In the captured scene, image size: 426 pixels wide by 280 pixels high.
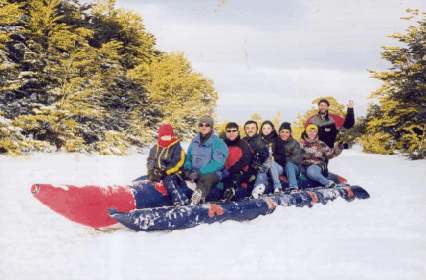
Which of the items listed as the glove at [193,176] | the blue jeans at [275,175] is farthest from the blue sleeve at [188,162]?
the blue jeans at [275,175]

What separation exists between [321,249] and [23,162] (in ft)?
30.6

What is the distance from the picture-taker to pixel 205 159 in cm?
661

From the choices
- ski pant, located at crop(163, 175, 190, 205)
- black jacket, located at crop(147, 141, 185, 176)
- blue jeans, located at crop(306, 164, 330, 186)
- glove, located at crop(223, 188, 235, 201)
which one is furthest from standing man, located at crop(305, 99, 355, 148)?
ski pant, located at crop(163, 175, 190, 205)

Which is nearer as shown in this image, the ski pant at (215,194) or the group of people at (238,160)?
the group of people at (238,160)

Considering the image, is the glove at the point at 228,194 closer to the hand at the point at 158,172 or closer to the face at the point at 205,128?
the face at the point at 205,128

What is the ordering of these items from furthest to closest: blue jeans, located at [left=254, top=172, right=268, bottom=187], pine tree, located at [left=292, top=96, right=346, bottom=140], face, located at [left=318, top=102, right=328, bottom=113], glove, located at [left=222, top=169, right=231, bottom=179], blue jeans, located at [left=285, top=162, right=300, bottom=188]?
pine tree, located at [left=292, top=96, right=346, bottom=140] → face, located at [left=318, top=102, right=328, bottom=113] → blue jeans, located at [left=285, top=162, right=300, bottom=188] → blue jeans, located at [left=254, top=172, right=268, bottom=187] → glove, located at [left=222, top=169, right=231, bottom=179]

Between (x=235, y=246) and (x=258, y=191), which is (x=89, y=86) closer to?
(x=258, y=191)

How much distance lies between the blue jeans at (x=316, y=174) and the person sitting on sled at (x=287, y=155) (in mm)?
332

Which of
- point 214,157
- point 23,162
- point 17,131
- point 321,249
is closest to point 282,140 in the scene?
point 214,157

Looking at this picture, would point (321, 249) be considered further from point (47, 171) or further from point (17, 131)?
point (17, 131)

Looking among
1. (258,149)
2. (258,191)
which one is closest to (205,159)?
(258,191)

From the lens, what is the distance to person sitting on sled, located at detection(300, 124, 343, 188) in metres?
8.30

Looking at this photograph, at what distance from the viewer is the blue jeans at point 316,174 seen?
827 centimetres

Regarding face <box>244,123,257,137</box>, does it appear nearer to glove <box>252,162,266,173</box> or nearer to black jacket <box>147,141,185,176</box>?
glove <box>252,162,266,173</box>
